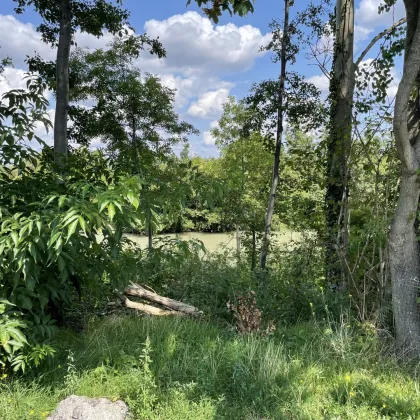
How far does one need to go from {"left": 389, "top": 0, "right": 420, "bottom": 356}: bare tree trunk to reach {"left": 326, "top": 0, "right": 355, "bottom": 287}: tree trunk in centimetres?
73

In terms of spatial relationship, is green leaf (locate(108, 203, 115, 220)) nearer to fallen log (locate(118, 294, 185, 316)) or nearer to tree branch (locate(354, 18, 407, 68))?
fallen log (locate(118, 294, 185, 316))

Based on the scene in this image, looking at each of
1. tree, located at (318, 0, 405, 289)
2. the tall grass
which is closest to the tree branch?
tree, located at (318, 0, 405, 289)

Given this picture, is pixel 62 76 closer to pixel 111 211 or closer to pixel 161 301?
pixel 161 301

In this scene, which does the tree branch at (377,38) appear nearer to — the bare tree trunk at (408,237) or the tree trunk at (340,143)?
the tree trunk at (340,143)

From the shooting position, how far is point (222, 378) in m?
2.57

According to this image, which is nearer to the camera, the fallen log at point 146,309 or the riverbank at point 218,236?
the riverbank at point 218,236

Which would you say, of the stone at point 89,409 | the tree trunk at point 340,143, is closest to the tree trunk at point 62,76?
the stone at point 89,409

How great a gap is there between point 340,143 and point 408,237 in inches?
57.1

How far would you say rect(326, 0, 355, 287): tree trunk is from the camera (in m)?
4.27

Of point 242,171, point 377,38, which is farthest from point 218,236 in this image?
point 377,38

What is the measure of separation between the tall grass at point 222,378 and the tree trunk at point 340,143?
1.30 meters

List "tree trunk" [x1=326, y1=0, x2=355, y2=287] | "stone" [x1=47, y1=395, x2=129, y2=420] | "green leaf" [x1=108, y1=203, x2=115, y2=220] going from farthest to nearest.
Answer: "tree trunk" [x1=326, y1=0, x2=355, y2=287]
"stone" [x1=47, y1=395, x2=129, y2=420]
"green leaf" [x1=108, y1=203, x2=115, y2=220]

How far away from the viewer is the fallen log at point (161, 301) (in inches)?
163

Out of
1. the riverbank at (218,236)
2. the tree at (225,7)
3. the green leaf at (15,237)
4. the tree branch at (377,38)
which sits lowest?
the riverbank at (218,236)
